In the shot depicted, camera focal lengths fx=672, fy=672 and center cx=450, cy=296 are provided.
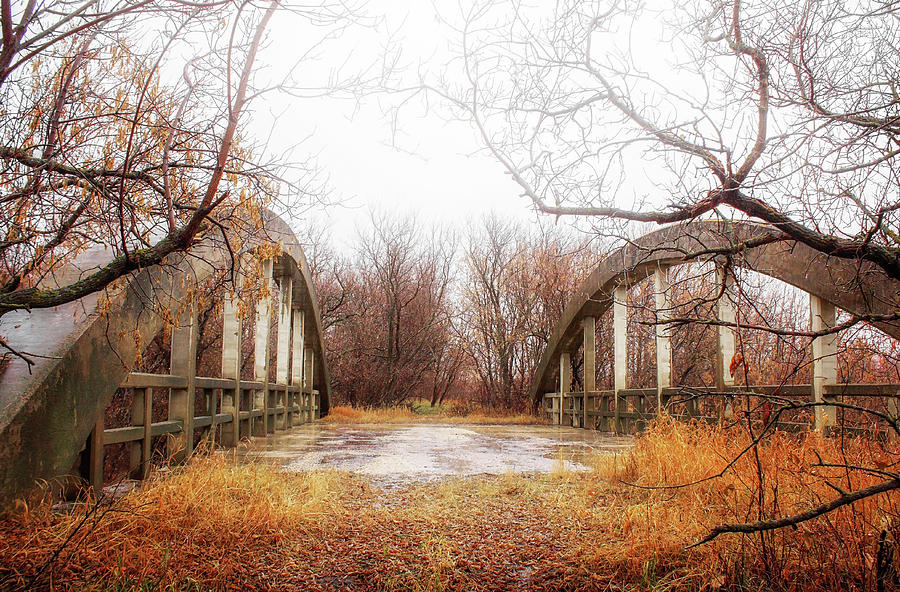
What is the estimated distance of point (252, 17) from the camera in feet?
11.1

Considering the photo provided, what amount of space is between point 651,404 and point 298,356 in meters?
7.60

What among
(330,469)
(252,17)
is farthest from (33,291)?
(330,469)

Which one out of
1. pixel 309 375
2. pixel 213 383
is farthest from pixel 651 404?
pixel 309 375

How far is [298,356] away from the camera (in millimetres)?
13977

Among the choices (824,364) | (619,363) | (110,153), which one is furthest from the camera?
(619,363)

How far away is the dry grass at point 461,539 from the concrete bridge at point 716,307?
588 mm

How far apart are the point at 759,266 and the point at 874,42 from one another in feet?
13.6

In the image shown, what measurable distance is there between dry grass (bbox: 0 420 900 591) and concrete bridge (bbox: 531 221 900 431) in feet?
1.93

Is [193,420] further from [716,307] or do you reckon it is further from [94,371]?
[716,307]

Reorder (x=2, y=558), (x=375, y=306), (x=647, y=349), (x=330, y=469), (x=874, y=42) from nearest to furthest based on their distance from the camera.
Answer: (x=2, y=558) < (x=874, y=42) < (x=330, y=469) < (x=647, y=349) < (x=375, y=306)

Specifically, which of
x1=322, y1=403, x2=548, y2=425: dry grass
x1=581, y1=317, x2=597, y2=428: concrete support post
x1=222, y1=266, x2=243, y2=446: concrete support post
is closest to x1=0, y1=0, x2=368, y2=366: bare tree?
x1=222, y1=266, x2=243, y2=446: concrete support post

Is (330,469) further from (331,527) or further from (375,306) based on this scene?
(375,306)

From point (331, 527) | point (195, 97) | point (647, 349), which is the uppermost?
point (195, 97)

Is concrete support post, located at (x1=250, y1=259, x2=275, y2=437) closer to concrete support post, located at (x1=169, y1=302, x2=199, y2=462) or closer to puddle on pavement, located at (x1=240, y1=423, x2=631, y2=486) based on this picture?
puddle on pavement, located at (x1=240, y1=423, x2=631, y2=486)
